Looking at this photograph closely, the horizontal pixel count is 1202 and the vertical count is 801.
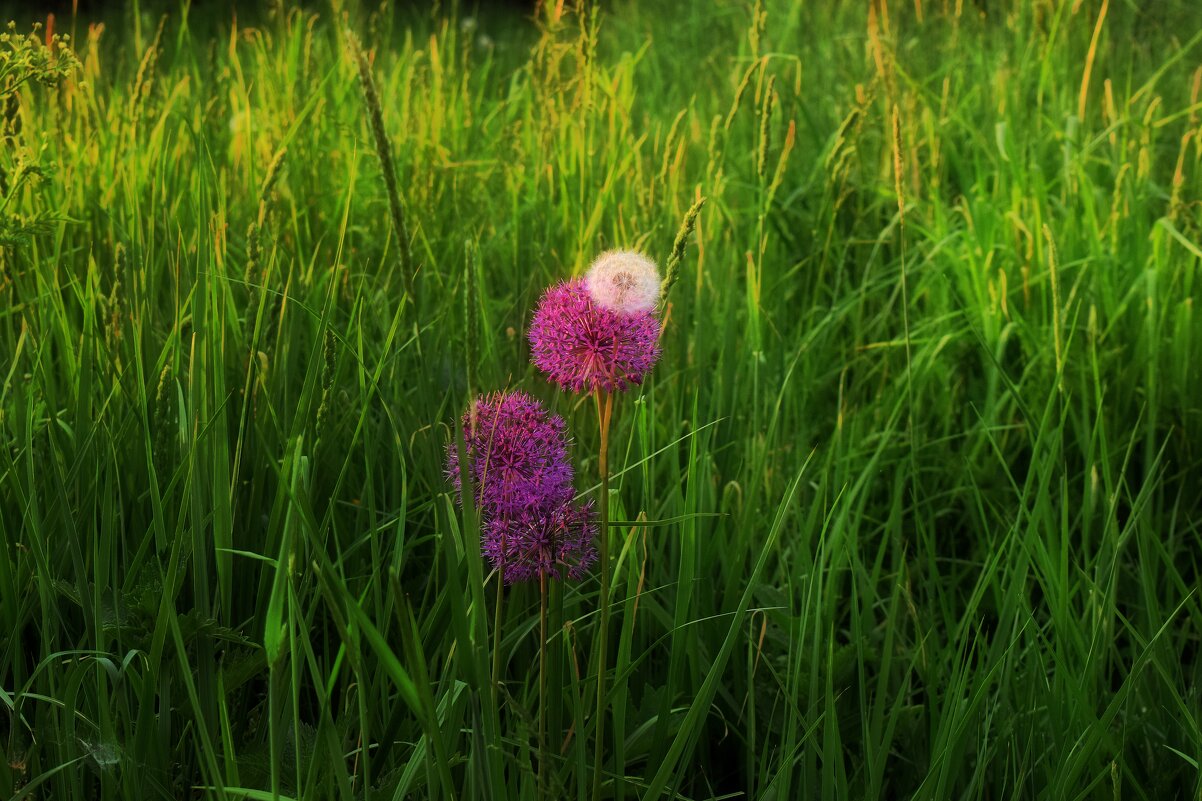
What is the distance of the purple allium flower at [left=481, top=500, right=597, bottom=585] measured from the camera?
898mm

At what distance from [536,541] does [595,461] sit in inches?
26.4

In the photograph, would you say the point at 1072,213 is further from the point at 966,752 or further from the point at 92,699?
the point at 92,699

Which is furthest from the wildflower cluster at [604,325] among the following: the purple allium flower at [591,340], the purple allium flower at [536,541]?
the purple allium flower at [536,541]

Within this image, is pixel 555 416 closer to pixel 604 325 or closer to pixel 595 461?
pixel 604 325

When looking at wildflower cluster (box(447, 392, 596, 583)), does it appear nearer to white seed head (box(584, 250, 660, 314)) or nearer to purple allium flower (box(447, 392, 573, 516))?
purple allium flower (box(447, 392, 573, 516))

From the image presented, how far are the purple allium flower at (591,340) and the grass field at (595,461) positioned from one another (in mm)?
78

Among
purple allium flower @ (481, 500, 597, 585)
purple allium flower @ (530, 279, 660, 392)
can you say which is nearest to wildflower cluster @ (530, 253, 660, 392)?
purple allium flower @ (530, 279, 660, 392)

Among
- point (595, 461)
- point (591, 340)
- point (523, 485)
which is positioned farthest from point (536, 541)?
point (595, 461)

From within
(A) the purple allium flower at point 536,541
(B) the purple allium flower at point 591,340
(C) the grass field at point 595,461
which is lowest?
(C) the grass field at point 595,461

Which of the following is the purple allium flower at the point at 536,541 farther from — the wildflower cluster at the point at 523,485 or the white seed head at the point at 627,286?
the white seed head at the point at 627,286

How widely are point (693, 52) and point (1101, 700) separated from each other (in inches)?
152

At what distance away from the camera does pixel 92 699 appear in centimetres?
111

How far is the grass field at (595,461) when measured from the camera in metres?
1.03

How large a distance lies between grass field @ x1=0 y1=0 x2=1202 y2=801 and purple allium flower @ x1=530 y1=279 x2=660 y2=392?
8 cm
